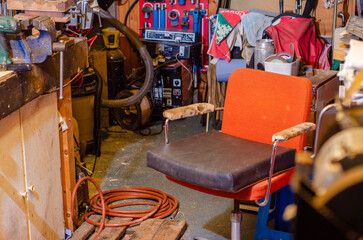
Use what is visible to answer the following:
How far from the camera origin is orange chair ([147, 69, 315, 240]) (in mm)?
1922

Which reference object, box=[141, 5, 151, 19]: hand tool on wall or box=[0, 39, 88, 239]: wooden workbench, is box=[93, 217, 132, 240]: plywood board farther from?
box=[141, 5, 151, 19]: hand tool on wall

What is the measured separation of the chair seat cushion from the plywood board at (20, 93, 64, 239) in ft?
1.88

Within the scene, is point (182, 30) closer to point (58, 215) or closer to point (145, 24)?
point (145, 24)

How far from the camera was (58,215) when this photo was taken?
8.51ft

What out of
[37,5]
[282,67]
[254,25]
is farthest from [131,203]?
[254,25]

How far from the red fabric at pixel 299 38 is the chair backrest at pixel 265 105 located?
166 cm

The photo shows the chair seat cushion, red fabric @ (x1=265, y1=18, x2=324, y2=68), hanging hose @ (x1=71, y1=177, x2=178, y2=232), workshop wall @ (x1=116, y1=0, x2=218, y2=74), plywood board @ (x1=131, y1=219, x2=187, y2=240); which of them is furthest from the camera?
workshop wall @ (x1=116, y1=0, x2=218, y2=74)

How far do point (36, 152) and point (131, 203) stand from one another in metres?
1.06

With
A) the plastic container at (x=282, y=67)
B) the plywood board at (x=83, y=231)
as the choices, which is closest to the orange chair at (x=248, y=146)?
the plastic container at (x=282, y=67)

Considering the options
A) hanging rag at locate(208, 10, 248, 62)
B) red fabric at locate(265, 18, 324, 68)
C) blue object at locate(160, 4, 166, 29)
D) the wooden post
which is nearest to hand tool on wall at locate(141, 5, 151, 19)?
blue object at locate(160, 4, 166, 29)

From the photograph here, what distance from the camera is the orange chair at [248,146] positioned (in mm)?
1922

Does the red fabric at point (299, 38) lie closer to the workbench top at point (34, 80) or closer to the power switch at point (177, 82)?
the power switch at point (177, 82)

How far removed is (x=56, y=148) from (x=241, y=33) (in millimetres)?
2583

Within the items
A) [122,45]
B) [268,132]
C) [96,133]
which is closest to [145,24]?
[122,45]
